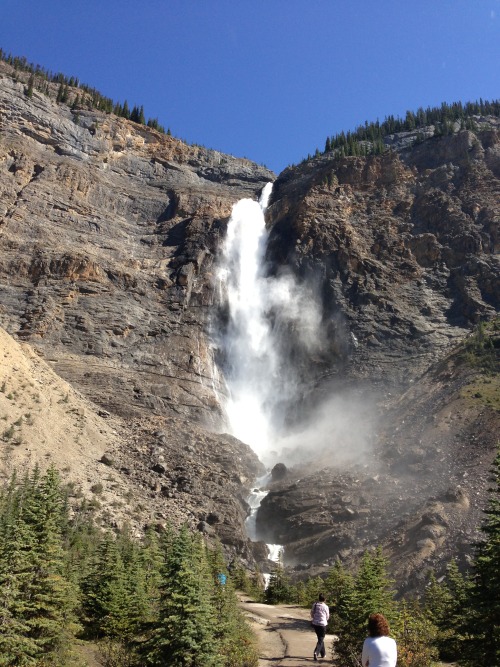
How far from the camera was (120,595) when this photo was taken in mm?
16328

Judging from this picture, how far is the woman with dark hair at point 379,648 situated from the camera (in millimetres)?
6242

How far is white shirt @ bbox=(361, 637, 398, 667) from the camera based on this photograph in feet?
20.5

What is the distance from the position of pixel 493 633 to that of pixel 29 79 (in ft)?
370

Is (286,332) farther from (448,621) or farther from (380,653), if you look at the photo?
(380,653)

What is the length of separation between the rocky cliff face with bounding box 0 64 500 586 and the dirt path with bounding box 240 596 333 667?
1165 cm

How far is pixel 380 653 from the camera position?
6266 mm

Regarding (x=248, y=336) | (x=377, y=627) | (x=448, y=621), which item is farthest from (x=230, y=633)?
(x=248, y=336)

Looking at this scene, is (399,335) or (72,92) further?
(72,92)

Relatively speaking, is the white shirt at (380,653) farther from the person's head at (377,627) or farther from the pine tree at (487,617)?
the pine tree at (487,617)

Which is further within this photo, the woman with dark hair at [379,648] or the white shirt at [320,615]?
the white shirt at [320,615]

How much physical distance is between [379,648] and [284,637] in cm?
1169

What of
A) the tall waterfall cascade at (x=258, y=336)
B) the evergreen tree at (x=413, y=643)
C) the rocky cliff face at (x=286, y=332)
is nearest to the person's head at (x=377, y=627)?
the evergreen tree at (x=413, y=643)

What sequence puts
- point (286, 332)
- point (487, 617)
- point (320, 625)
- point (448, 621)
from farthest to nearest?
point (286, 332), point (448, 621), point (320, 625), point (487, 617)

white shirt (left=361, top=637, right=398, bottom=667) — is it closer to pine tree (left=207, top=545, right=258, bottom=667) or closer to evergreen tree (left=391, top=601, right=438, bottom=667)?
evergreen tree (left=391, top=601, right=438, bottom=667)
